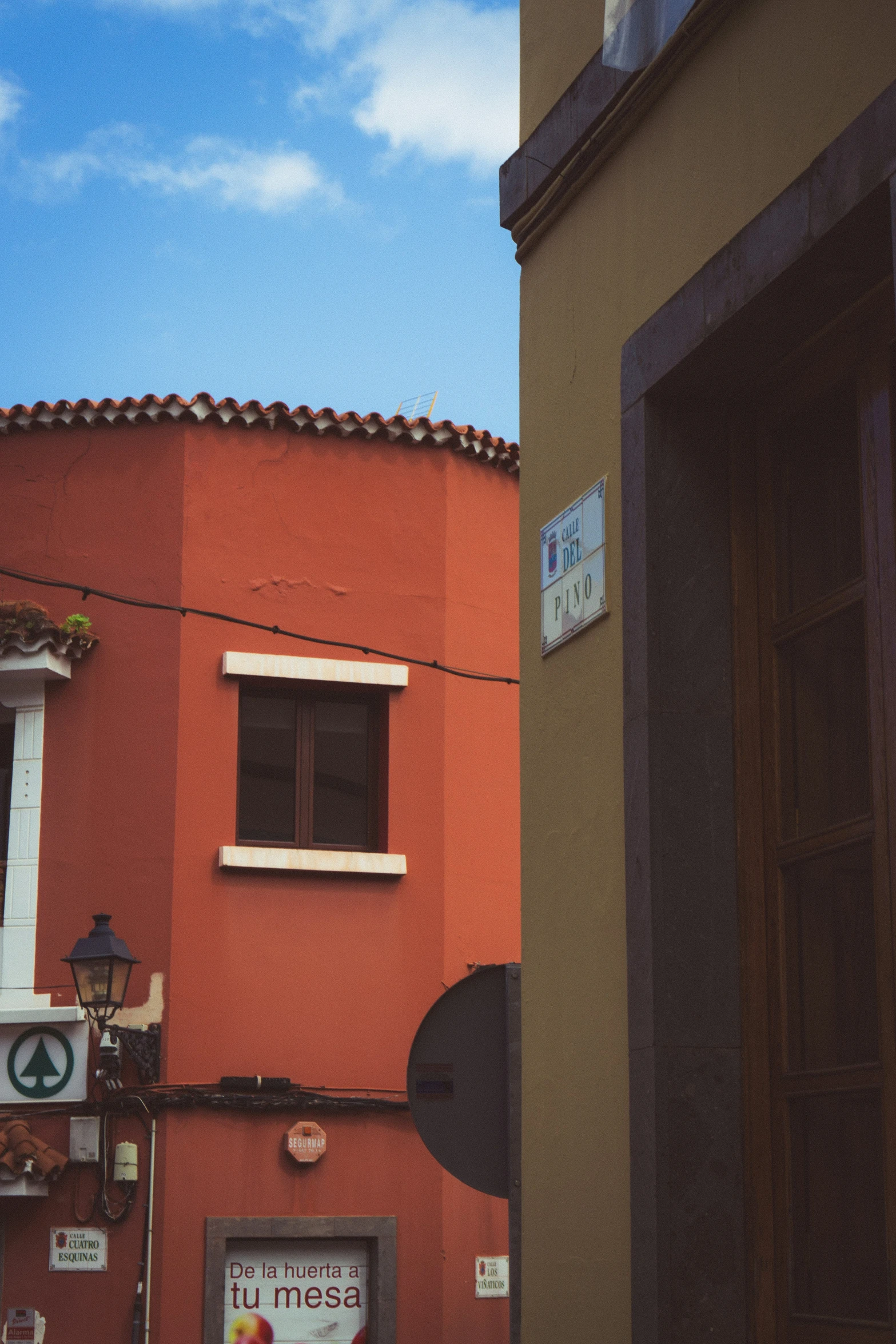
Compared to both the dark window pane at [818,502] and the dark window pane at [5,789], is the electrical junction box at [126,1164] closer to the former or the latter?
the dark window pane at [5,789]

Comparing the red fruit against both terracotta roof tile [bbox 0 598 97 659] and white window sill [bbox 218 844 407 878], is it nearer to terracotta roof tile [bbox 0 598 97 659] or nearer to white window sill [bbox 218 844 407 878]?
white window sill [bbox 218 844 407 878]

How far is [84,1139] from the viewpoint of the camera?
11578mm

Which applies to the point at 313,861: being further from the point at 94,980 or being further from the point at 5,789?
the point at 5,789

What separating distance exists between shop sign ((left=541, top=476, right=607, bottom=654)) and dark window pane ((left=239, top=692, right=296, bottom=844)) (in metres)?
7.35

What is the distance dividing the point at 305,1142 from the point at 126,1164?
1.23 metres

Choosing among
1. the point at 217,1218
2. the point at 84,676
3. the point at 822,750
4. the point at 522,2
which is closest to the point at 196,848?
the point at 84,676

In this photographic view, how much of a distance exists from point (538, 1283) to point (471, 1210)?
24.1ft

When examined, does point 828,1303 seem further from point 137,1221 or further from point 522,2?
point 137,1221

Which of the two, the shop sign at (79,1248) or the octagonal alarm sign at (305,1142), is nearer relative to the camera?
the shop sign at (79,1248)

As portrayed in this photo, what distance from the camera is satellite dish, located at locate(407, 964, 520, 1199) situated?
5359 mm

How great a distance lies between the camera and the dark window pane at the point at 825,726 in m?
4.09

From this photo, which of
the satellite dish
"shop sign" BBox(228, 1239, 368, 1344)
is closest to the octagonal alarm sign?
"shop sign" BBox(228, 1239, 368, 1344)

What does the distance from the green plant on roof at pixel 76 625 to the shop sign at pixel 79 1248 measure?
4.18m

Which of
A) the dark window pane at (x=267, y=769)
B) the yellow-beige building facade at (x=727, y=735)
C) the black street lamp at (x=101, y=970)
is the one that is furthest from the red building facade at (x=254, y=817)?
the yellow-beige building facade at (x=727, y=735)
